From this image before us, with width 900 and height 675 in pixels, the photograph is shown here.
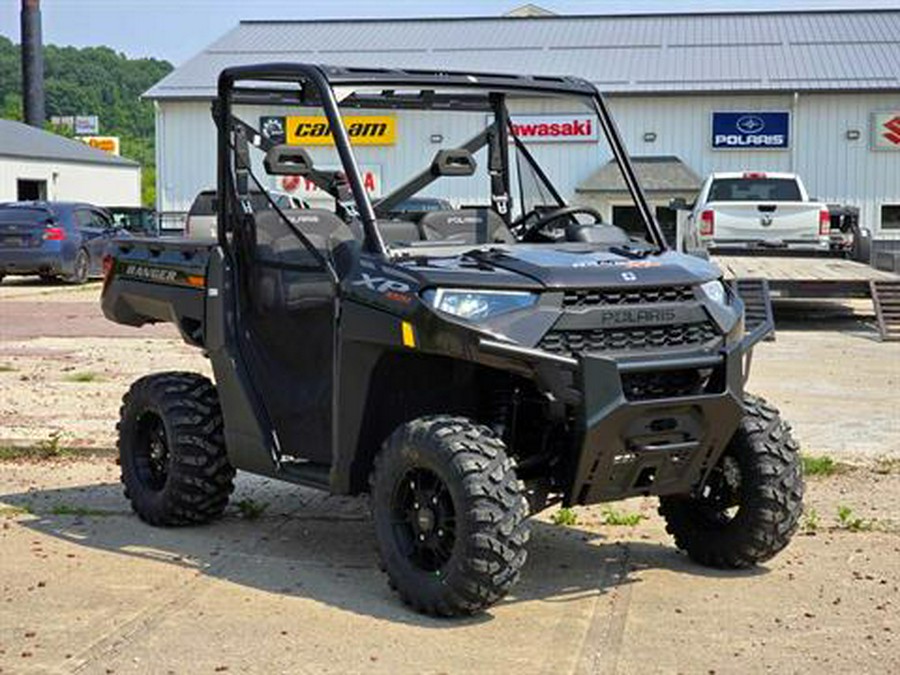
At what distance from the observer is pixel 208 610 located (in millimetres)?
5727

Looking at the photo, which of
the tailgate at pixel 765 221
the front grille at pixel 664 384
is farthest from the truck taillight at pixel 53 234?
the front grille at pixel 664 384

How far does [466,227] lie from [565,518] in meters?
1.67

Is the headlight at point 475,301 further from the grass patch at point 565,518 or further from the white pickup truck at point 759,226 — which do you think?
the white pickup truck at point 759,226

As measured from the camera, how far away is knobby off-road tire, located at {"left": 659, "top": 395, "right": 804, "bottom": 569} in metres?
6.13

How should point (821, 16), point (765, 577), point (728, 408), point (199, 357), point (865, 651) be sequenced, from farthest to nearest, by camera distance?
point (821, 16) → point (199, 357) → point (765, 577) → point (728, 408) → point (865, 651)

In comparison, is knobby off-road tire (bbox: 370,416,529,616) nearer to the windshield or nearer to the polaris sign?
the windshield

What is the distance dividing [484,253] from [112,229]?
23.0m

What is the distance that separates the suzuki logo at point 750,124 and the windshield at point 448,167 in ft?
101

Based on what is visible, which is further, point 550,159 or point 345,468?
point 550,159

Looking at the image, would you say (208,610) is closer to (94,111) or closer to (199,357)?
(199,357)

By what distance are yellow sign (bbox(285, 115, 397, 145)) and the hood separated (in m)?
0.65

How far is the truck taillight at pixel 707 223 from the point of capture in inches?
813

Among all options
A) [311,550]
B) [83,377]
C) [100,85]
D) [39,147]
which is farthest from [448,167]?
[100,85]

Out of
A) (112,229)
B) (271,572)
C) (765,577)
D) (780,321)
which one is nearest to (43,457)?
(271,572)
